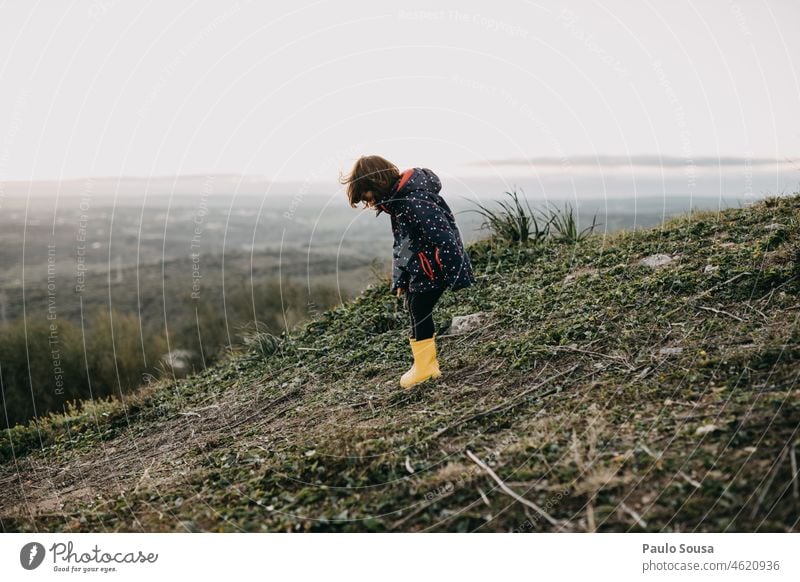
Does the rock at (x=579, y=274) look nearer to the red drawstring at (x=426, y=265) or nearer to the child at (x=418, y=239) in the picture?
the child at (x=418, y=239)

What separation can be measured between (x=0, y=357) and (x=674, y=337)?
7.91m

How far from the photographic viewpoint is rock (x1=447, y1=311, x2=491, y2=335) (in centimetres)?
484

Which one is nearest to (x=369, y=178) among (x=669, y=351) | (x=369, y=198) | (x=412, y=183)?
(x=369, y=198)

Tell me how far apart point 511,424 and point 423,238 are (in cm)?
131

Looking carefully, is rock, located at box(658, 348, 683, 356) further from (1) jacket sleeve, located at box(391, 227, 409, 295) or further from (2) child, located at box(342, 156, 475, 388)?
(1) jacket sleeve, located at box(391, 227, 409, 295)

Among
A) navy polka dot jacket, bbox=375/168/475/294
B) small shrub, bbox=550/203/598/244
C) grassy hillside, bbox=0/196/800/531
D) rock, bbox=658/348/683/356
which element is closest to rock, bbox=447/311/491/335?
grassy hillside, bbox=0/196/800/531

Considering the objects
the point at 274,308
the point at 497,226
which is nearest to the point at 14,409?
the point at 274,308

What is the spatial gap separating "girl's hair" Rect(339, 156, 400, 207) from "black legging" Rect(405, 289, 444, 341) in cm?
68

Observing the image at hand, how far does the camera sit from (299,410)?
13.7 feet

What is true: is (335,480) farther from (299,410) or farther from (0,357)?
(0,357)

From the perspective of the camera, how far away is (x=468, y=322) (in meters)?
4.93

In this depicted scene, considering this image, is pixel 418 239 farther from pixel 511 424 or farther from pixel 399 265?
pixel 511 424

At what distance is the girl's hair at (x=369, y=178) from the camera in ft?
12.8
